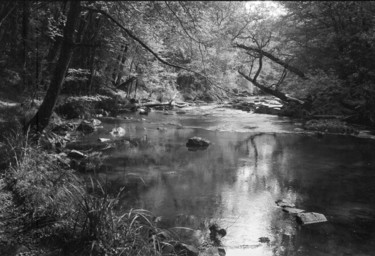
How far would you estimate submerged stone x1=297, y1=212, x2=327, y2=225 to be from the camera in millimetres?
7156

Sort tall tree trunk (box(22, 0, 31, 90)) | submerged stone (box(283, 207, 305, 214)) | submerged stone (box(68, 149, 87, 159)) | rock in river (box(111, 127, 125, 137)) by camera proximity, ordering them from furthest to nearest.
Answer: rock in river (box(111, 127, 125, 137)), tall tree trunk (box(22, 0, 31, 90)), submerged stone (box(68, 149, 87, 159)), submerged stone (box(283, 207, 305, 214))

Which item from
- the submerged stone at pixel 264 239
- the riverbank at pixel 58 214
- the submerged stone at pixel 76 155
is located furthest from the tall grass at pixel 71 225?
the submerged stone at pixel 76 155

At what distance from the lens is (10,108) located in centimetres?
1180

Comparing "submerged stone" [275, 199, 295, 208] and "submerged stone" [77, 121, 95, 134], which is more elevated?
"submerged stone" [77, 121, 95, 134]

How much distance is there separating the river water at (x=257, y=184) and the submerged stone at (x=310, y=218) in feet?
0.43

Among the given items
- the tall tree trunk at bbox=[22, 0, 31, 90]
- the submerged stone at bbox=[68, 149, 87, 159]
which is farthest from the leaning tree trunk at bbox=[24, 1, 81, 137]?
the tall tree trunk at bbox=[22, 0, 31, 90]

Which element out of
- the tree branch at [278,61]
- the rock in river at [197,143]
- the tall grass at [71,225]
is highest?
the tree branch at [278,61]

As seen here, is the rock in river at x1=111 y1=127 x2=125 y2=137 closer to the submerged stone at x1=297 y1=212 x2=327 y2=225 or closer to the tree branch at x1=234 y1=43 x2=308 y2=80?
the submerged stone at x1=297 y1=212 x2=327 y2=225

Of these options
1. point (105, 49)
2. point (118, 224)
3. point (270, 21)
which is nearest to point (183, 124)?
point (105, 49)

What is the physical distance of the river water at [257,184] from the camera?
661 cm

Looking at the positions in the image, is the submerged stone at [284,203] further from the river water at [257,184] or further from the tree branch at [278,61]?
the tree branch at [278,61]

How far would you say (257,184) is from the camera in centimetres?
987

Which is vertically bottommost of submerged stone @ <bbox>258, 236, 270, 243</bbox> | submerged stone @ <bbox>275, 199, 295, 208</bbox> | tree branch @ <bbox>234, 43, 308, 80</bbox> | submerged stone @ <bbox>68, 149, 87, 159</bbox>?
submerged stone @ <bbox>258, 236, 270, 243</bbox>

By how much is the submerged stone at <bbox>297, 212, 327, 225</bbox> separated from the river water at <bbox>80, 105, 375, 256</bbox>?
132mm
